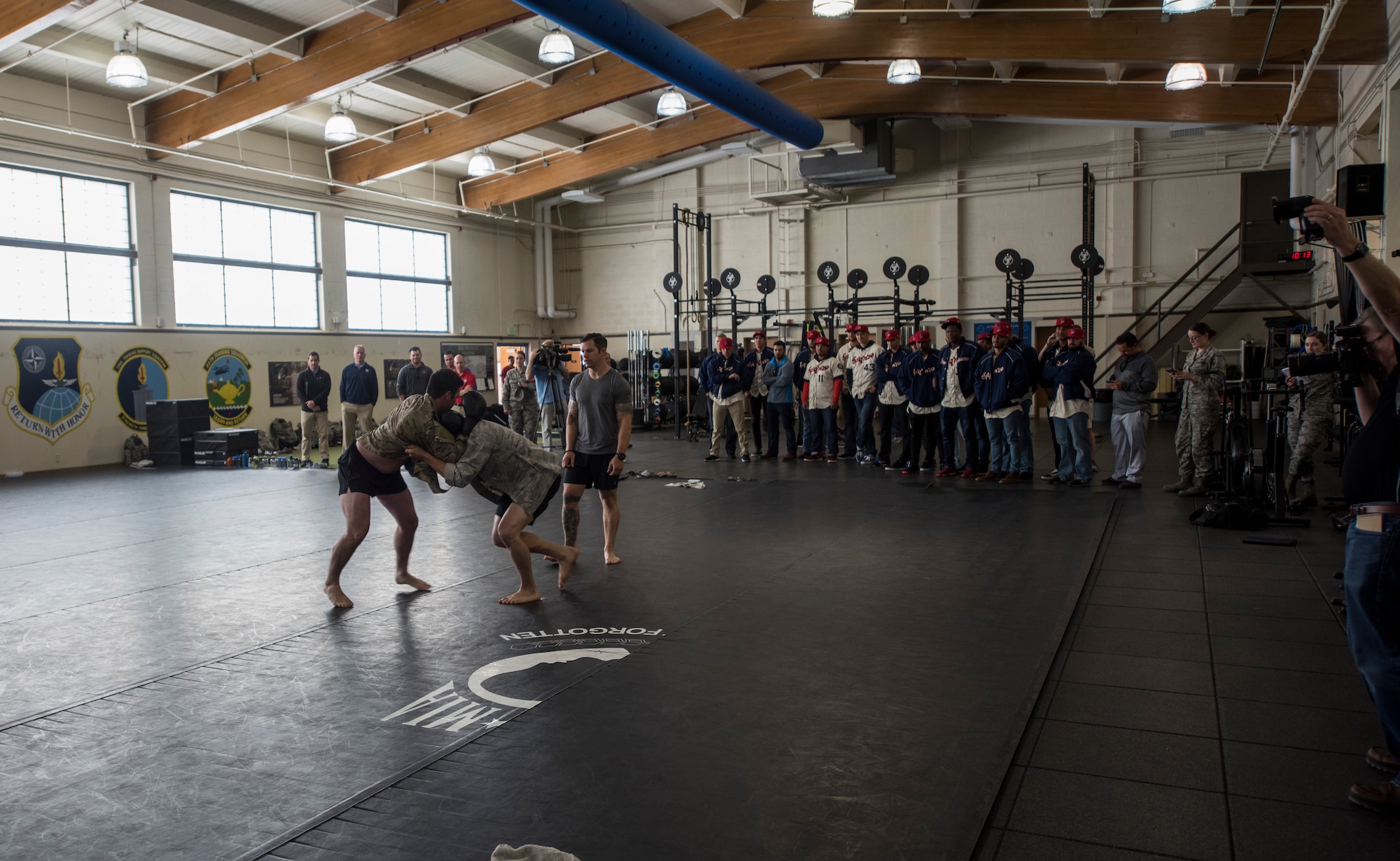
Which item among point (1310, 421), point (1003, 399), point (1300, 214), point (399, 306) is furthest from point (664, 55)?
point (399, 306)

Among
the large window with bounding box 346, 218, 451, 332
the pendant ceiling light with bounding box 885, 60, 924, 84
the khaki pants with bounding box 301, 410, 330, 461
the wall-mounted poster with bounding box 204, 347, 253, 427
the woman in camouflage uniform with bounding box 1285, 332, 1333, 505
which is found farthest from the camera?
the large window with bounding box 346, 218, 451, 332

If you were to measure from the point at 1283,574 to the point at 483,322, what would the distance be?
1806 centimetres

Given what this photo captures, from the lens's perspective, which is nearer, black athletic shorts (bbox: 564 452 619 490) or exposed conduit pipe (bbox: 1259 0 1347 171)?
black athletic shorts (bbox: 564 452 619 490)

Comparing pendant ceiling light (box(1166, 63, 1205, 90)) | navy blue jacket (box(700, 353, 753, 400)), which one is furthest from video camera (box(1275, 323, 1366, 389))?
pendant ceiling light (box(1166, 63, 1205, 90))

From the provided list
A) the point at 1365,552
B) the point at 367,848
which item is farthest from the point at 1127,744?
the point at 367,848

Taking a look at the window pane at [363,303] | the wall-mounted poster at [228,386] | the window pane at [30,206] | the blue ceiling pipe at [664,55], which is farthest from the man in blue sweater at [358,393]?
the blue ceiling pipe at [664,55]

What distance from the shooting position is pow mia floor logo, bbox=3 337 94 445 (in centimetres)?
1218

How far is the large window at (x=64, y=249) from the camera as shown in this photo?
1216cm

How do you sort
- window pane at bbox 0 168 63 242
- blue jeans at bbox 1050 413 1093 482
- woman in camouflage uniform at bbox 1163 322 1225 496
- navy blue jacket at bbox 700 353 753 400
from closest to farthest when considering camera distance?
woman in camouflage uniform at bbox 1163 322 1225 496 < blue jeans at bbox 1050 413 1093 482 < navy blue jacket at bbox 700 353 753 400 < window pane at bbox 0 168 63 242

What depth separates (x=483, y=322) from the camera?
2089 cm

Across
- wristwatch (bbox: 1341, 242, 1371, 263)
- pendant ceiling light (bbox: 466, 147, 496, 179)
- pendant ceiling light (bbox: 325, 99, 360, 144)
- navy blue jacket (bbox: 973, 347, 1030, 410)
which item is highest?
pendant ceiling light (bbox: 466, 147, 496, 179)

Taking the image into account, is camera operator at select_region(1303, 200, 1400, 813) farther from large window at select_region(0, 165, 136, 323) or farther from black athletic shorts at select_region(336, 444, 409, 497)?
large window at select_region(0, 165, 136, 323)

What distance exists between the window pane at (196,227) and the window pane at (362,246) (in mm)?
2707

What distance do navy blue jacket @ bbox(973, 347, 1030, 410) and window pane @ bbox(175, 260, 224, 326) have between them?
40.5 feet
